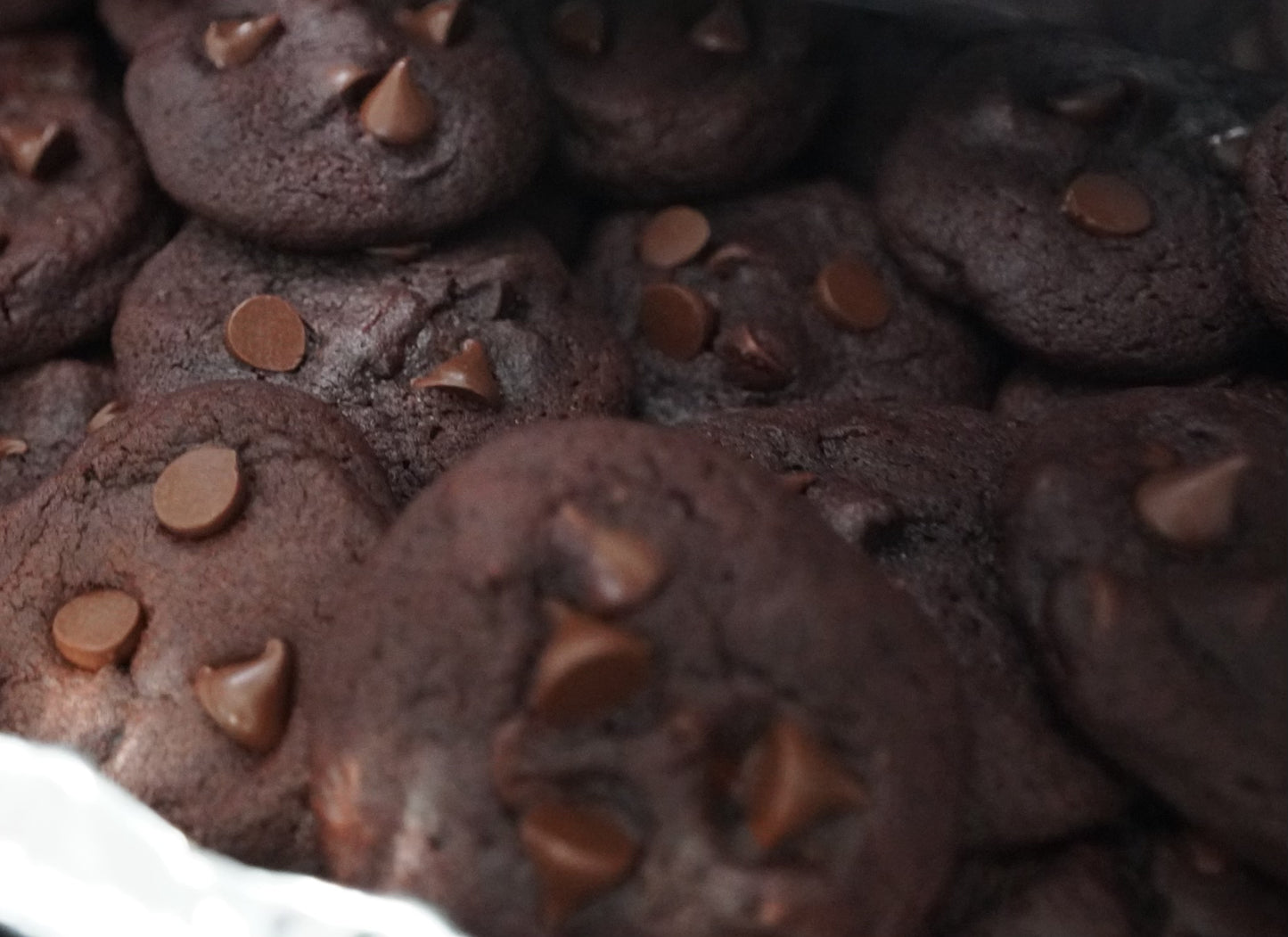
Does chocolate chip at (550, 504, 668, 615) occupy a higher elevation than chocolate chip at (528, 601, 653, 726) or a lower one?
higher

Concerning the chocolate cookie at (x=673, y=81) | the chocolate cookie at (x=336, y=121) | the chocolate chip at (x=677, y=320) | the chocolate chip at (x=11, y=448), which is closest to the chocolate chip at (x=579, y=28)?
the chocolate cookie at (x=673, y=81)

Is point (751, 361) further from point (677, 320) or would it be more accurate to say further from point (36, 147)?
point (36, 147)

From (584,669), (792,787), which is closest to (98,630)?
(584,669)

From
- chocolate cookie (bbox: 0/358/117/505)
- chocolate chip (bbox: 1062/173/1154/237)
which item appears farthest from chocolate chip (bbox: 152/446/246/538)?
chocolate chip (bbox: 1062/173/1154/237)

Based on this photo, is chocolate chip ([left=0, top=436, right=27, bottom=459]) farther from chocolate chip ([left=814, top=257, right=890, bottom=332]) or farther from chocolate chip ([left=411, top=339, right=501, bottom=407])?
chocolate chip ([left=814, top=257, right=890, bottom=332])

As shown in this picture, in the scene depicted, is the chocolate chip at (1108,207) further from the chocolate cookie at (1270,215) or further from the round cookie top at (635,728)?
the round cookie top at (635,728)

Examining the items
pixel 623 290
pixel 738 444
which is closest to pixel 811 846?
pixel 738 444
